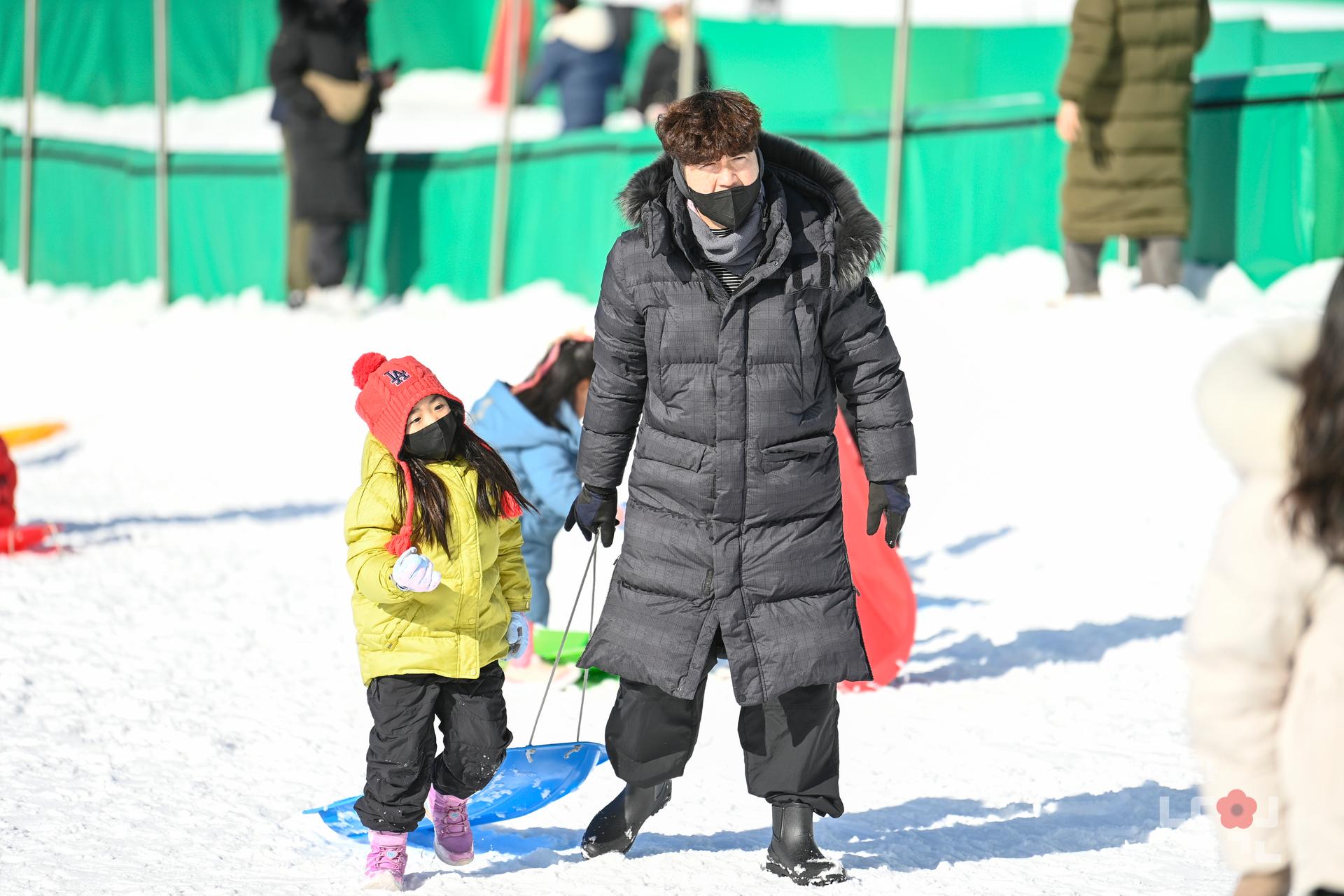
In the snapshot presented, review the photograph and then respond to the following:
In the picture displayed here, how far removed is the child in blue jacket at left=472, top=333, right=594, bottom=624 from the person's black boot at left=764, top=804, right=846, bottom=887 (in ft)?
5.97

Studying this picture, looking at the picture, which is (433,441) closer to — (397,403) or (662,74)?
(397,403)

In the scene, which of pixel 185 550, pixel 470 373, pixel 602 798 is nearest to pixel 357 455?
pixel 470 373

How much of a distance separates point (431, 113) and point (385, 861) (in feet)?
41.8

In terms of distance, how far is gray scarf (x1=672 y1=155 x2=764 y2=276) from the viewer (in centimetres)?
349

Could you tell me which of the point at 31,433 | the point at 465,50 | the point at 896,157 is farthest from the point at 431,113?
the point at 896,157

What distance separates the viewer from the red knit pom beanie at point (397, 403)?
11.3 ft

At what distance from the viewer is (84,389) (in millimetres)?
11891

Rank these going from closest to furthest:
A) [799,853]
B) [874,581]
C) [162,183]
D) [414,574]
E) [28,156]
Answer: [414,574]
[799,853]
[874,581]
[162,183]
[28,156]

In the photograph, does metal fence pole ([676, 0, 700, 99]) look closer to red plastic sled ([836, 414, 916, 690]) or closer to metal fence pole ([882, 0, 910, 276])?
metal fence pole ([882, 0, 910, 276])

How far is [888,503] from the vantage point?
363cm

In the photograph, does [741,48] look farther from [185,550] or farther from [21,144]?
[185,550]

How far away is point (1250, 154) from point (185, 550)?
17.0ft

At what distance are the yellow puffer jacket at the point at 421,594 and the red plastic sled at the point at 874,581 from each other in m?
1.84

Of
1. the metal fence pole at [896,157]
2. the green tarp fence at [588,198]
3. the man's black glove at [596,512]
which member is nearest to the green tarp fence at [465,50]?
the green tarp fence at [588,198]
